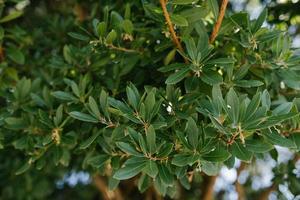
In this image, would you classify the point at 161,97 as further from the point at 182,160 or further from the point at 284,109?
the point at 284,109

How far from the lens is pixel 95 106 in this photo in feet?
4.19

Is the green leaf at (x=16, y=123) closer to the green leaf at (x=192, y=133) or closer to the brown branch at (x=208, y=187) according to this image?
the green leaf at (x=192, y=133)

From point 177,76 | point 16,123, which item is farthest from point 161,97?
point 16,123

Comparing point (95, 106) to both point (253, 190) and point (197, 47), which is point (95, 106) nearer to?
point (197, 47)

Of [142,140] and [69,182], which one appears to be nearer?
[142,140]

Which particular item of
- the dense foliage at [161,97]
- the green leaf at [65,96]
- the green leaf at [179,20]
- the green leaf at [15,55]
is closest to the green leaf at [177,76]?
the dense foliage at [161,97]

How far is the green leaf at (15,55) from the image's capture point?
5.97 ft

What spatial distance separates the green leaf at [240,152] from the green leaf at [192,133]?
0.30 feet

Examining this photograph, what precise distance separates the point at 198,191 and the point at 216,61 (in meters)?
1.85

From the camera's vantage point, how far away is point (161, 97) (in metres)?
1.26

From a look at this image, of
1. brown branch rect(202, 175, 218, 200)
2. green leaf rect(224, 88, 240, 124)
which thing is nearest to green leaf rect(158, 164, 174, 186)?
green leaf rect(224, 88, 240, 124)

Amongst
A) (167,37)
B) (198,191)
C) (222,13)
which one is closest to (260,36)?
(222,13)

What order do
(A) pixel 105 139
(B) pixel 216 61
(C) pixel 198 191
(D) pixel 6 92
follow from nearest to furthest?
(B) pixel 216 61 → (A) pixel 105 139 → (D) pixel 6 92 → (C) pixel 198 191

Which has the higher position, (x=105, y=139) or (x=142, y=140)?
(x=142, y=140)
